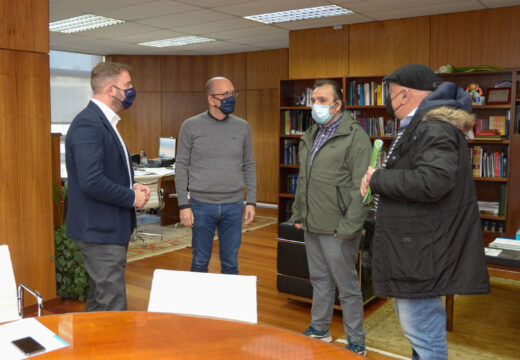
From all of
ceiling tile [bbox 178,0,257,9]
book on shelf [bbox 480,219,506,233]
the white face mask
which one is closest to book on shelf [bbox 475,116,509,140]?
book on shelf [bbox 480,219,506,233]

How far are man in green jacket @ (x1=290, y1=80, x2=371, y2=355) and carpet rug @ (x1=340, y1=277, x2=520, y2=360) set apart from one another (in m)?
0.44

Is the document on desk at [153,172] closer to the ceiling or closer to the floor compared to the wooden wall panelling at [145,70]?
closer to the floor

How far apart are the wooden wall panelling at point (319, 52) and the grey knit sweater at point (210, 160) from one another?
410 cm

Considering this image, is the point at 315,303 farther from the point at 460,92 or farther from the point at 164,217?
the point at 164,217

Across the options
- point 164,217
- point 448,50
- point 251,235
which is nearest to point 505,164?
point 448,50

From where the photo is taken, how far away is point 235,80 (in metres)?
9.49

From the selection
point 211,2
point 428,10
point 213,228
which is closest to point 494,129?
point 428,10

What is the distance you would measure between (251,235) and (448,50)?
3.43m

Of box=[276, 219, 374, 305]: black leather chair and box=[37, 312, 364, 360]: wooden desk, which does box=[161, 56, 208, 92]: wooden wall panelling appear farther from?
box=[37, 312, 364, 360]: wooden desk

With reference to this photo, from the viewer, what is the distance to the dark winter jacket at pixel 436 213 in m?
1.79

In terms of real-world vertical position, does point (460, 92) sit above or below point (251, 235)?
above

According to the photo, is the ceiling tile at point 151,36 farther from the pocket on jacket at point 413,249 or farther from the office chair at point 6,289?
the pocket on jacket at point 413,249

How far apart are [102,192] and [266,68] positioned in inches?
284

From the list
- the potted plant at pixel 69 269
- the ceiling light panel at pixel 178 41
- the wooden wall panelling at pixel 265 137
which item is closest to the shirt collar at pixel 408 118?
the potted plant at pixel 69 269
